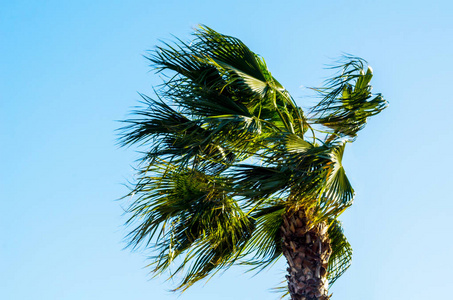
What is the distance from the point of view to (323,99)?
7348mm

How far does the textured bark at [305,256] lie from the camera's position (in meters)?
6.62

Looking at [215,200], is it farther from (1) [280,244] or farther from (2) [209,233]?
(1) [280,244]

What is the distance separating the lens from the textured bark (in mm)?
6617

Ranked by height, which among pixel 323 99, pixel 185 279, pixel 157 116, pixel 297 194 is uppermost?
pixel 323 99

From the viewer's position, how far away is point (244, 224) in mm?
7258

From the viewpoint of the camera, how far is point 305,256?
6.71 metres

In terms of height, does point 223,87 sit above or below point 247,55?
below

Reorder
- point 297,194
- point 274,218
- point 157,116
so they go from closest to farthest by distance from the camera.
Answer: point 297,194, point 157,116, point 274,218

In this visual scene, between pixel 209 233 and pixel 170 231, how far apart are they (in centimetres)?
42

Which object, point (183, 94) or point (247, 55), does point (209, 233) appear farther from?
point (247, 55)

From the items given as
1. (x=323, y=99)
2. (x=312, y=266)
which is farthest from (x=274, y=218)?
(x=323, y=99)

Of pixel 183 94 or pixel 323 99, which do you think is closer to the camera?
pixel 183 94

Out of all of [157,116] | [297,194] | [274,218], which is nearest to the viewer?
[297,194]

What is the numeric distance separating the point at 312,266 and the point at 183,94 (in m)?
2.21
